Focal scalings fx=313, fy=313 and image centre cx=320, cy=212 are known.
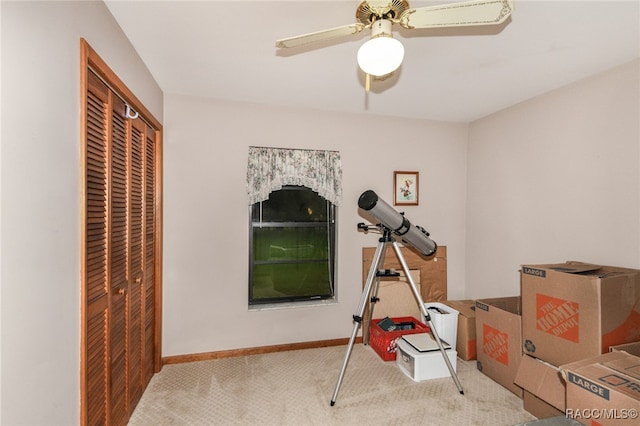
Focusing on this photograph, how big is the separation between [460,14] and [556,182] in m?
2.08

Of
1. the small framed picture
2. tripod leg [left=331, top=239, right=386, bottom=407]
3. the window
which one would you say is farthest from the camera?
the small framed picture

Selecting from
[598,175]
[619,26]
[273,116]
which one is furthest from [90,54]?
[598,175]

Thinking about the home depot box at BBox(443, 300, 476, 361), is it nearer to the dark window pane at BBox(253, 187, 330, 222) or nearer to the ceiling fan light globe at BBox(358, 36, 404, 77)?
the dark window pane at BBox(253, 187, 330, 222)

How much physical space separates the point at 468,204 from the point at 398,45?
2839 millimetres

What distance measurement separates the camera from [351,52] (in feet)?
6.79

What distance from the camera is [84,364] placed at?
1.36 m

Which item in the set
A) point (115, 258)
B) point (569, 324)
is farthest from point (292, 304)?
point (569, 324)

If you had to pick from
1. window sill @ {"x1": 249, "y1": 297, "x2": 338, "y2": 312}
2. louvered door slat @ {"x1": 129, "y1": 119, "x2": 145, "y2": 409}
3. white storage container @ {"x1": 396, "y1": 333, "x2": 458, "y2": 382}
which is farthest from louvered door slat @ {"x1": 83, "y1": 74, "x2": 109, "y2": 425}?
white storage container @ {"x1": 396, "y1": 333, "x2": 458, "y2": 382}

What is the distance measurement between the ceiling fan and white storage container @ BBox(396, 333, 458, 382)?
7.28ft

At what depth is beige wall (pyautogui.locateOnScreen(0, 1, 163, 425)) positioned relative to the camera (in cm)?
93

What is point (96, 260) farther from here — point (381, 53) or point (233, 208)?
point (381, 53)

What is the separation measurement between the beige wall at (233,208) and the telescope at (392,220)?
0.63m

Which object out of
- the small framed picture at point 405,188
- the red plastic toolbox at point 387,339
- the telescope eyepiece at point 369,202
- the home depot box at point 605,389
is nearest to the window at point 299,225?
the red plastic toolbox at point 387,339

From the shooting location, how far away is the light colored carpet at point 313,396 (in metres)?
2.10
